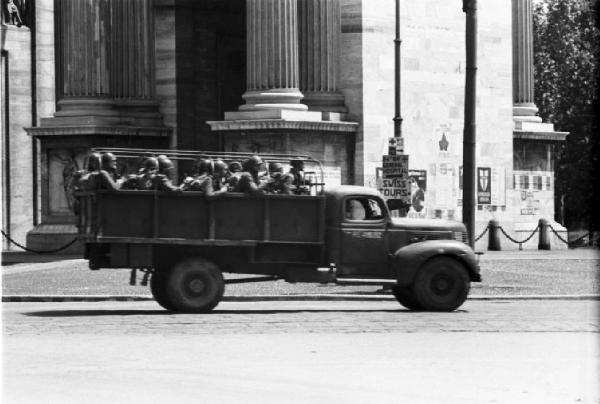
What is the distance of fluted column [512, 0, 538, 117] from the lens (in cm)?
5047

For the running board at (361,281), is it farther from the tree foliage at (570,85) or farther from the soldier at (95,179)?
the tree foliage at (570,85)

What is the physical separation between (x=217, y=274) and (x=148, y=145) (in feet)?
73.6

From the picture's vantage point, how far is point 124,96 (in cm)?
4750

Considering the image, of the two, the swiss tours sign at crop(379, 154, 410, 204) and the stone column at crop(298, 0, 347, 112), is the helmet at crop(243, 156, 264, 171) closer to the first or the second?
the swiss tours sign at crop(379, 154, 410, 204)

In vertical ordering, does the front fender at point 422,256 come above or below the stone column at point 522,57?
below

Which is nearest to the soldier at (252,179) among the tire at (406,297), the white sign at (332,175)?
the tire at (406,297)

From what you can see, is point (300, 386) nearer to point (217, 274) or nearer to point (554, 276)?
point (217, 274)

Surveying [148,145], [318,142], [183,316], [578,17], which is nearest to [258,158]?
[183,316]

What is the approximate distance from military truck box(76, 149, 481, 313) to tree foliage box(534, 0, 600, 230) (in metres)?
55.6

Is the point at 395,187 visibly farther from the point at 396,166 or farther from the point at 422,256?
the point at 422,256

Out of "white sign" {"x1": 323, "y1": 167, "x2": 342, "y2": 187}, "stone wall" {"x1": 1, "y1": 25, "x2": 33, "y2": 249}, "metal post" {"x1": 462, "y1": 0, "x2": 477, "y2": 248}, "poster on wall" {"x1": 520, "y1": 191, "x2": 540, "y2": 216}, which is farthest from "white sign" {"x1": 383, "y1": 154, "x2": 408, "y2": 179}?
"stone wall" {"x1": 1, "y1": 25, "x2": 33, "y2": 249}

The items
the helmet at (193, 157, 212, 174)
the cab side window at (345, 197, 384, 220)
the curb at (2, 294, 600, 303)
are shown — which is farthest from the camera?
the curb at (2, 294, 600, 303)

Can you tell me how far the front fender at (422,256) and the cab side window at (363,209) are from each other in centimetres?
78

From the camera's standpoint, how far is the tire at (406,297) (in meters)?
26.6
